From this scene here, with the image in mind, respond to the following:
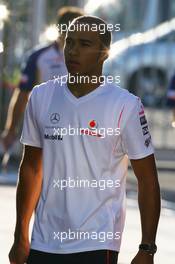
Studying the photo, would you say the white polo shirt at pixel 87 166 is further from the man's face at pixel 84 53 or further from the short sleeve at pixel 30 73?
the short sleeve at pixel 30 73

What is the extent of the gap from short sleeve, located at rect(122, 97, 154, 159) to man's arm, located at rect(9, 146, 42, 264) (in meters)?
0.40

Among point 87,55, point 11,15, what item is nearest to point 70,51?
point 87,55

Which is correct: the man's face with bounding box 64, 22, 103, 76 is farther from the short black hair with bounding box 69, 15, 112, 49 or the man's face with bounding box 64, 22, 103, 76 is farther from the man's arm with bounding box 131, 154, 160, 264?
the man's arm with bounding box 131, 154, 160, 264

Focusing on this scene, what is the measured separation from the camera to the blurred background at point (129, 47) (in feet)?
55.8

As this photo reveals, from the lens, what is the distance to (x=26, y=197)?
5.39m

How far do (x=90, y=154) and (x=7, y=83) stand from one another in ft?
39.6

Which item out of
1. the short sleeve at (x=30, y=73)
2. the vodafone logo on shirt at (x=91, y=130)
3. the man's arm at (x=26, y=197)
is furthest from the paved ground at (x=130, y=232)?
the vodafone logo on shirt at (x=91, y=130)

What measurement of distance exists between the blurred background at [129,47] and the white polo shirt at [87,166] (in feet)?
31.6

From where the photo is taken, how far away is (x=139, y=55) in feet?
63.2

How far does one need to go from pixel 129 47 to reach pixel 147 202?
1368cm

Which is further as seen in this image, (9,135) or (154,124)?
(154,124)

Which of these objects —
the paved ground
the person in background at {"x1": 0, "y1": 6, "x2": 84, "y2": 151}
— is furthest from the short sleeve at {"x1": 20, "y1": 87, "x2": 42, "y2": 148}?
the person in background at {"x1": 0, "y1": 6, "x2": 84, "y2": 151}

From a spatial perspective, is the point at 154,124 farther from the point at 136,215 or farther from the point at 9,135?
the point at 9,135

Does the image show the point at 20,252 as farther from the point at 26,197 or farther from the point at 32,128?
the point at 32,128
